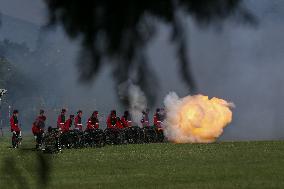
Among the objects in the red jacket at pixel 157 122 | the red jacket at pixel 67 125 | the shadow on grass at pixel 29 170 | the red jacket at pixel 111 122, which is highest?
the red jacket at pixel 157 122

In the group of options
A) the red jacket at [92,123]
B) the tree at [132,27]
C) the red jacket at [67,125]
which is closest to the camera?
the tree at [132,27]

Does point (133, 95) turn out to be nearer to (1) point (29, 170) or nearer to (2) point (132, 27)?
(2) point (132, 27)

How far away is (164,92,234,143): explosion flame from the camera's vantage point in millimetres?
29125

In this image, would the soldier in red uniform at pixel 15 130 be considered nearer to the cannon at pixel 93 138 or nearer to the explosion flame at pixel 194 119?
the cannon at pixel 93 138

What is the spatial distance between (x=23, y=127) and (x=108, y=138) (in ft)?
289

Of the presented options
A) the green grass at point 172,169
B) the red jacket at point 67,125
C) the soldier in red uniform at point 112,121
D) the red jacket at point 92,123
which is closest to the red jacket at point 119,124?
the soldier in red uniform at point 112,121

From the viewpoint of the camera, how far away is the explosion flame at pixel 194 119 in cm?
2912

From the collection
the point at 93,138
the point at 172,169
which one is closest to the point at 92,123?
the point at 93,138

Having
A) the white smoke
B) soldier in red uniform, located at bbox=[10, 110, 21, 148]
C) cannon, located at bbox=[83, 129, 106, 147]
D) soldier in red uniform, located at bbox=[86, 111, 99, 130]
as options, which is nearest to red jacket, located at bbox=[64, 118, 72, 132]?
cannon, located at bbox=[83, 129, 106, 147]

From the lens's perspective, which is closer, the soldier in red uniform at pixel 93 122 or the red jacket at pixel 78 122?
the red jacket at pixel 78 122

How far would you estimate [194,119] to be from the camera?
30406 millimetres

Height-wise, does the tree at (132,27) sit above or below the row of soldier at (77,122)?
below

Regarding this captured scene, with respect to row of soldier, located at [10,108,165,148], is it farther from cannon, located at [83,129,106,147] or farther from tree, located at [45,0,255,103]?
tree, located at [45,0,255,103]

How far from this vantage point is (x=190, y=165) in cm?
1545
